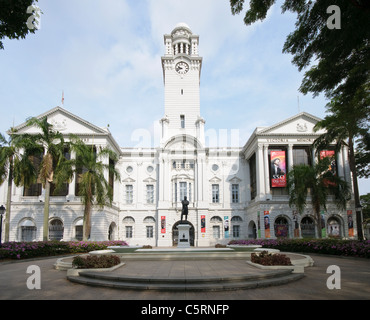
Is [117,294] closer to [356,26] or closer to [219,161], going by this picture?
[356,26]

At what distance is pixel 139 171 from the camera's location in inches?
1757

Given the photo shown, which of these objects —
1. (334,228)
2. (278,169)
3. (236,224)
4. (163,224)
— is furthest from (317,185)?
(163,224)

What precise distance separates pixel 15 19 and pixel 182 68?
133ft

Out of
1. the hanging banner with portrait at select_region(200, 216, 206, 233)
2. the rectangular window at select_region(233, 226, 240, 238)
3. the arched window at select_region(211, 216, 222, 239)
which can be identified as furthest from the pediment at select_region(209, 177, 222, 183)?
the rectangular window at select_region(233, 226, 240, 238)

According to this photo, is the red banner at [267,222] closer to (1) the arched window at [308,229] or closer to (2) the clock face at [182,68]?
(1) the arched window at [308,229]

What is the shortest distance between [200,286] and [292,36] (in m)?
9.31

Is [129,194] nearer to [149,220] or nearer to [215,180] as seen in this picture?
[149,220]

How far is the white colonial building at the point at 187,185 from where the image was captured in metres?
36.7

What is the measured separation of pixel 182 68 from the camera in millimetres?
48406

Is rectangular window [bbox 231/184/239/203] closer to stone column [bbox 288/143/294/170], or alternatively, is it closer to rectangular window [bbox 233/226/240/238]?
rectangular window [bbox 233/226/240/238]

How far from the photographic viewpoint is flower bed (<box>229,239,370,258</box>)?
20.3 meters

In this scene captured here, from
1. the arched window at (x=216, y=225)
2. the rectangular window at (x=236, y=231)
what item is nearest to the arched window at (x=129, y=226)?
the arched window at (x=216, y=225)

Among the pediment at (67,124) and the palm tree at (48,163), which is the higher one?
the pediment at (67,124)

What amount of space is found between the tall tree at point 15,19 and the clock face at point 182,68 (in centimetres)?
3977
